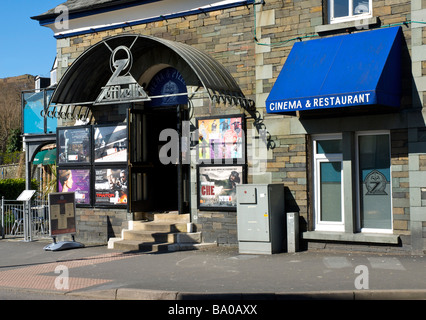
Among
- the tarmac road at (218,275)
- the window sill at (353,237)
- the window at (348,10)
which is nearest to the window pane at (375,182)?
the window sill at (353,237)

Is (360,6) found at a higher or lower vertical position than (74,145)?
higher

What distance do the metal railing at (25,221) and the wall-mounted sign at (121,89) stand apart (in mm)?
4680

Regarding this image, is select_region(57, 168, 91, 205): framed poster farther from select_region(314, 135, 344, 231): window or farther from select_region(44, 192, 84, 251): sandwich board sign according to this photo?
select_region(314, 135, 344, 231): window

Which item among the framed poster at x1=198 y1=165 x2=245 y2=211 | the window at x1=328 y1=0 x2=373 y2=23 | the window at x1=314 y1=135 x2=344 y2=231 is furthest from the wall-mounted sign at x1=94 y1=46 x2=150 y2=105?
the window at x1=328 y1=0 x2=373 y2=23

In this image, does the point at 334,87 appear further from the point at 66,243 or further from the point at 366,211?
the point at 66,243

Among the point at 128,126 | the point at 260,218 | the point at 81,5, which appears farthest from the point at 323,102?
the point at 81,5

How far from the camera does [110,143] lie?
620 inches

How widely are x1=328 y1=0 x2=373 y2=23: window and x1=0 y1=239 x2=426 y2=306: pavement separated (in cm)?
491

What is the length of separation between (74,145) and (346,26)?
8028mm

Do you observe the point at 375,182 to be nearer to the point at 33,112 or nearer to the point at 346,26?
the point at 346,26

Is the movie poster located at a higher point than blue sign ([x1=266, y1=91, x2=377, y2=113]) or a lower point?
lower

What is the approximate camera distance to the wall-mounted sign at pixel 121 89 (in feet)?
45.4

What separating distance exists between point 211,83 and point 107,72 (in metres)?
4.58

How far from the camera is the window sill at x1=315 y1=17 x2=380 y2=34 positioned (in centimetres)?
1210
